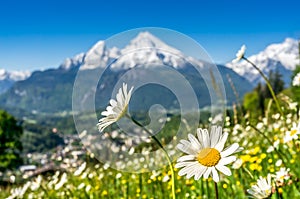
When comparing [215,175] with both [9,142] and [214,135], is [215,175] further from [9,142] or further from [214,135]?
[9,142]

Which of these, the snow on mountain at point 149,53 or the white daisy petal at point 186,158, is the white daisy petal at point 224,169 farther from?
the snow on mountain at point 149,53

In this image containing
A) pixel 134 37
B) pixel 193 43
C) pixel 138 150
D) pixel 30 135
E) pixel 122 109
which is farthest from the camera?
pixel 30 135

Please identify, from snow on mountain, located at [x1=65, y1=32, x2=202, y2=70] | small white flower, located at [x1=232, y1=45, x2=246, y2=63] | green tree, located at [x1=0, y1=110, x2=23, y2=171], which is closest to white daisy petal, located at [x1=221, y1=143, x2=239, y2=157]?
snow on mountain, located at [x1=65, y1=32, x2=202, y2=70]

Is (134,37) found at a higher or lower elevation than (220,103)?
higher

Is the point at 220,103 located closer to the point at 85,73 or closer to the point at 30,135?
the point at 85,73

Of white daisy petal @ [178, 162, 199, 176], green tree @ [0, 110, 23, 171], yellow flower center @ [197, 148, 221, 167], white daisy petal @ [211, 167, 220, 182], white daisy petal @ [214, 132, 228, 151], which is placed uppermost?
green tree @ [0, 110, 23, 171]

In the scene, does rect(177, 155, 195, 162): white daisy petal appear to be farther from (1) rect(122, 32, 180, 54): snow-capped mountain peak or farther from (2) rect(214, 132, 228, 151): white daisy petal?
(1) rect(122, 32, 180, 54): snow-capped mountain peak

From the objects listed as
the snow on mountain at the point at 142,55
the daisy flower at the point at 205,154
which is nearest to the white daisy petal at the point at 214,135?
the daisy flower at the point at 205,154

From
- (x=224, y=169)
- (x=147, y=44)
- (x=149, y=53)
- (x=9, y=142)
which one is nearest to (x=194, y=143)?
(x=224, y=169)

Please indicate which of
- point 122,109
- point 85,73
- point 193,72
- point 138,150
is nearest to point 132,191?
point 138,150
